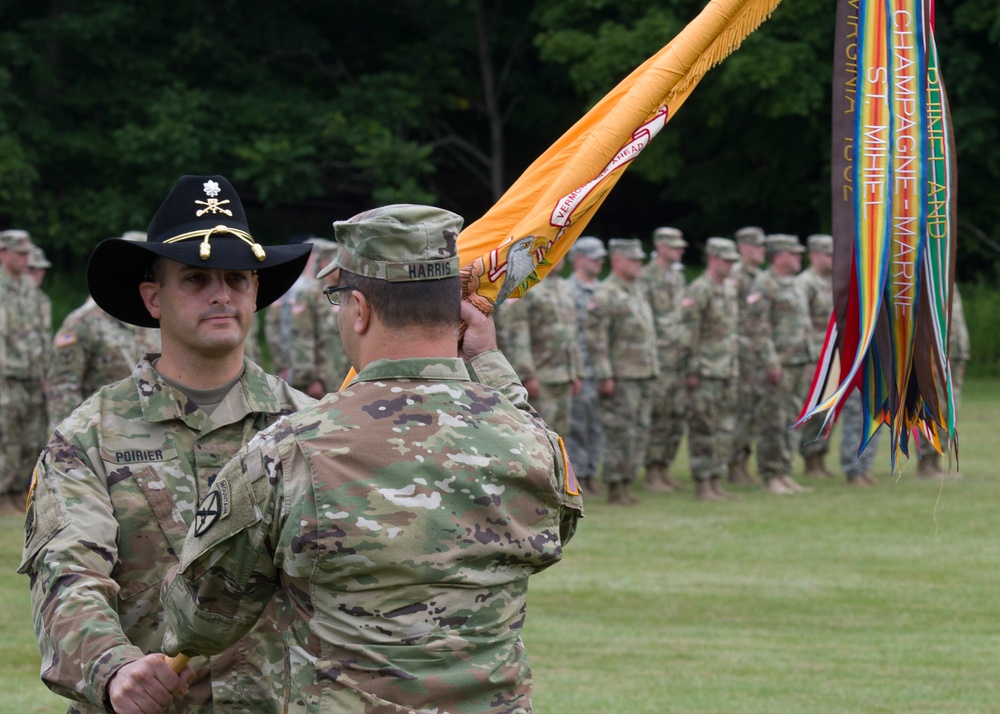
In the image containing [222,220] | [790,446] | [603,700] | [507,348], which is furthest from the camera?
[790,446]

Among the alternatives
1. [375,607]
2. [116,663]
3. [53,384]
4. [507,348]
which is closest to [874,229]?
[375,607]

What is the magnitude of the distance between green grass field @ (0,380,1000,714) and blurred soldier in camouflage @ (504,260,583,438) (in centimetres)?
108

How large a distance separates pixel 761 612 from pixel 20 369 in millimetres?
7380

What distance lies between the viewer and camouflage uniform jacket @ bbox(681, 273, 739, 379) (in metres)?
15.8

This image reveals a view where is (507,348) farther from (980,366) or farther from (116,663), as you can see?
(980,366)

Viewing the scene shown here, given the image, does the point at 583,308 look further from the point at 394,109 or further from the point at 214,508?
the point at 394,109

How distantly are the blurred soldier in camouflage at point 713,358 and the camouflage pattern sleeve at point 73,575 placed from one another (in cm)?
1191

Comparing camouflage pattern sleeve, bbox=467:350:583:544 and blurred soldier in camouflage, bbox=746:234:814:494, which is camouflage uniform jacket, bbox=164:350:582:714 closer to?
camouflage pattern sleeve, bbox=467:350:583:544

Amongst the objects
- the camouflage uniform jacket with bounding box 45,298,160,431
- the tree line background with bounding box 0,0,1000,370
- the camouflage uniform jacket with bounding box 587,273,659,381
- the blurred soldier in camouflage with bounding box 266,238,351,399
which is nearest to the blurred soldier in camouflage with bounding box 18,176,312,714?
Result: the camouflage uniform jacket with bounding box 45,298,160,431

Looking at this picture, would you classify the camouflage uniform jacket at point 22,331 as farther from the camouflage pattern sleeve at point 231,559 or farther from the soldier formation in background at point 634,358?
the camouflage pattern sleeve at point 231,559

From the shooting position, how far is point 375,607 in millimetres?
3074

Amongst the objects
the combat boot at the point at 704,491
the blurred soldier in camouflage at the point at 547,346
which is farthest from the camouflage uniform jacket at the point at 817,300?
the blurred soldier in camouflage at the point at 547,346

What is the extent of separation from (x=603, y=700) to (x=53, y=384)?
5.81 meters

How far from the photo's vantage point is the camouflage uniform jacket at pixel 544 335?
48.4 feet
